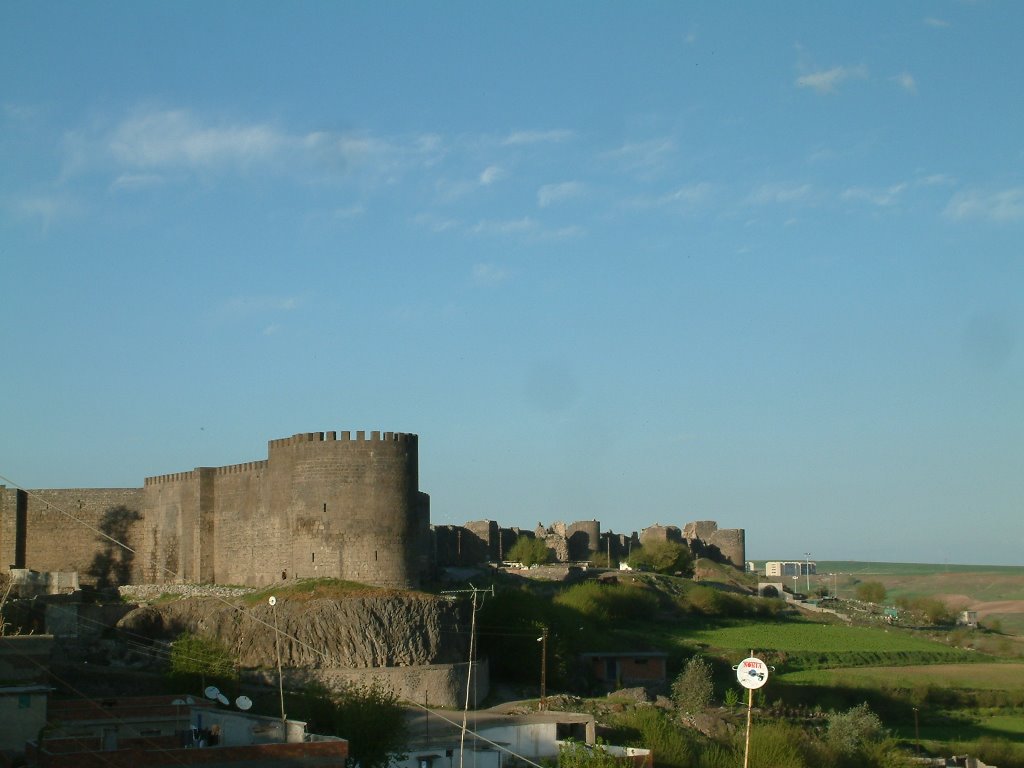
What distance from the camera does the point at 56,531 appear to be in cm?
4906

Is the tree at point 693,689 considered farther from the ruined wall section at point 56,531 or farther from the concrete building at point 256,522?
the ruined wall section at point 56,531

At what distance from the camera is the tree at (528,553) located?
7250cm

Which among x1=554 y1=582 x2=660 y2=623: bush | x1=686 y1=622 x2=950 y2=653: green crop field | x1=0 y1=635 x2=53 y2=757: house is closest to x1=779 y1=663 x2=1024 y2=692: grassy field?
x1=686 y1=622 x2=950 y2=653: green crop field

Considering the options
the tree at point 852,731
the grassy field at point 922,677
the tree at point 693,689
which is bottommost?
the grassy field at point 922,677

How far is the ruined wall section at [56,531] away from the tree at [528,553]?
2742 centimetres

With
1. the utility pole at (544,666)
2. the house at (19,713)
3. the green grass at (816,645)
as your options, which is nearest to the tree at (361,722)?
the house at (19,713)

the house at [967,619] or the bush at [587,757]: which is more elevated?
the bush at [587,757]

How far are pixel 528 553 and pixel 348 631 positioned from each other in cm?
3736

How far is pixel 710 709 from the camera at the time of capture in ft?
134

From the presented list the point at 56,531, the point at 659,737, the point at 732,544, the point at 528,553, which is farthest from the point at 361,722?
the point at 732,544

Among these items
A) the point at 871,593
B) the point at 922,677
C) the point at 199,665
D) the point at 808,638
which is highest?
the point at 199,665

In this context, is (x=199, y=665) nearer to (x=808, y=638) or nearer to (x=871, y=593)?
(x=808, y=638)

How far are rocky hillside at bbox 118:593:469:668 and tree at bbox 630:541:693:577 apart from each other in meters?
46.1

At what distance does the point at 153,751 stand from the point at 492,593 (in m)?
24.2
